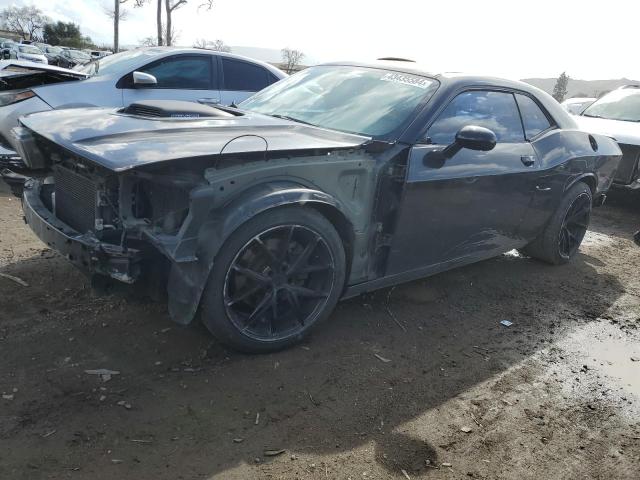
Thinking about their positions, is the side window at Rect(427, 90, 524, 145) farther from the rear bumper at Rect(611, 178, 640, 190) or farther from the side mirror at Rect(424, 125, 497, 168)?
the rear bumper at Rect(611, 178, 640, 190)

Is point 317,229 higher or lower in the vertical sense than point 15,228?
higher

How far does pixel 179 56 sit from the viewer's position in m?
6.52

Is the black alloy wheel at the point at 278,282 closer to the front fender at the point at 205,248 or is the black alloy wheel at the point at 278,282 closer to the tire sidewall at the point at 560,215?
the front fender at the point at 205,248

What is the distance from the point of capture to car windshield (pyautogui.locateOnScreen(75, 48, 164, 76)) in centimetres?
633

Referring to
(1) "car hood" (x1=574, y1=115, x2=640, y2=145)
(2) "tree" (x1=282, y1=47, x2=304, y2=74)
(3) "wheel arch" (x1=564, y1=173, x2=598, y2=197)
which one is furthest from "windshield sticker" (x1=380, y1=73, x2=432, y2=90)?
(2) "tree" (x1=282, y1=47, x2=304, y2=74)

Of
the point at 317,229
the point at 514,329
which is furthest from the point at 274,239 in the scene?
the point at 514,329

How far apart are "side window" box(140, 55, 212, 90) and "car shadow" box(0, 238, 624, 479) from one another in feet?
10.6

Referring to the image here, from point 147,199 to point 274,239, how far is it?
700 millimetres

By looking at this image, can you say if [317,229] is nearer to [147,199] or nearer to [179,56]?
[147,199]

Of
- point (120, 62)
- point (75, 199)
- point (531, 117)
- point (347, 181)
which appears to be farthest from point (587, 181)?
point (120, 62)

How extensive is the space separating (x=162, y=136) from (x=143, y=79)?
355cm

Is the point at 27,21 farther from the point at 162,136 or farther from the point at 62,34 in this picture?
the point at 162,136

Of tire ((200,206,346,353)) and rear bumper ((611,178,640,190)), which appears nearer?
tire ((200,206,346,353))

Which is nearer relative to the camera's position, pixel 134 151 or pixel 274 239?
pixel 134 151
